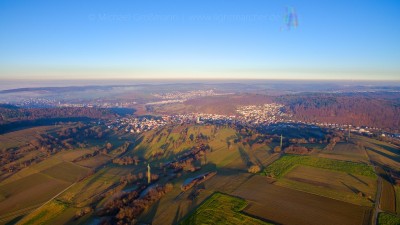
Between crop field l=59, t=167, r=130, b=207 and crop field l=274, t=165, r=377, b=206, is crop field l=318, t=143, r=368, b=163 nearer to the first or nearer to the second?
→ crop field l=274, t=165, r=377, b=206

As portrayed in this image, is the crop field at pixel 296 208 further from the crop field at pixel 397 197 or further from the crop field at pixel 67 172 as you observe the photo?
the crop field at pixel 67 172

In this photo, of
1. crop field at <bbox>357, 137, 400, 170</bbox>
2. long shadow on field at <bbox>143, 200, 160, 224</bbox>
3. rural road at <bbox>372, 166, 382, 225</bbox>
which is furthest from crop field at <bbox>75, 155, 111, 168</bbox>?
crop field at <bbox>357, 137, 400, 170</bbox>

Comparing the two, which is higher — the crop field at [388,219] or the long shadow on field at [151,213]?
the crop field at [388,219]

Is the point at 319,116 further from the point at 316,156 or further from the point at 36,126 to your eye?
the point at 36,126

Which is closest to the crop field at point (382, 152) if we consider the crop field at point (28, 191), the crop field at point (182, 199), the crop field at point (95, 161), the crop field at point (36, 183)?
the crop field at point (182, 199)

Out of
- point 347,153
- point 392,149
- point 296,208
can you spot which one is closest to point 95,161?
point 296,208
